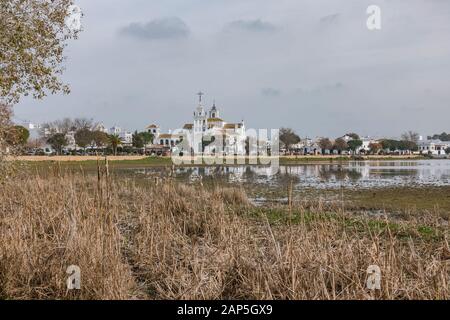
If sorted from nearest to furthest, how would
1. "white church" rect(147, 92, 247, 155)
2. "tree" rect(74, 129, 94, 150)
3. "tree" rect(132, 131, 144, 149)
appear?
"tree" rect(74, 129, 94, 150), "tree" rect(132, 131, 144, 149), "white church" rect(147, 92, 247, 155)

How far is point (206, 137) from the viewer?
13050 cm

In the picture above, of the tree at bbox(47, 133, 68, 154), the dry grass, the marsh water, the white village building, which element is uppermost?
the tree at bbox(47, 133, 68, 154)

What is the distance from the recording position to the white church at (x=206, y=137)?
121 m

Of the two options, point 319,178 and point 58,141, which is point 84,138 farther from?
point 319,178

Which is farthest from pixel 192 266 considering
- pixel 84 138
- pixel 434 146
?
pixel 434 146

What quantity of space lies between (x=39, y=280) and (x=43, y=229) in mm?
1731

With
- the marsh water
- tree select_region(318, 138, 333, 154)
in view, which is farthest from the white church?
the marsh water

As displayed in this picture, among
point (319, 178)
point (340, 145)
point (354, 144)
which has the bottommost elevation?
point (319, 178)

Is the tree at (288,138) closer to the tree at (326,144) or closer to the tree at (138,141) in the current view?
the tree at (326,144)

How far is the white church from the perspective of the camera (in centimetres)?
12106

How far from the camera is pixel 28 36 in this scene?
11.8 m

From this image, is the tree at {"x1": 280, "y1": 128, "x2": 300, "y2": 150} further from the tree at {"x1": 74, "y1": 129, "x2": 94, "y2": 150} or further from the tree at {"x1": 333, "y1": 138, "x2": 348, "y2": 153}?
the tree at {"x1": 74, "y1": 129, "x2": 94, "y2": 150}

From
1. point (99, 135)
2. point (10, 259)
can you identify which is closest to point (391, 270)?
point (10, 259)
